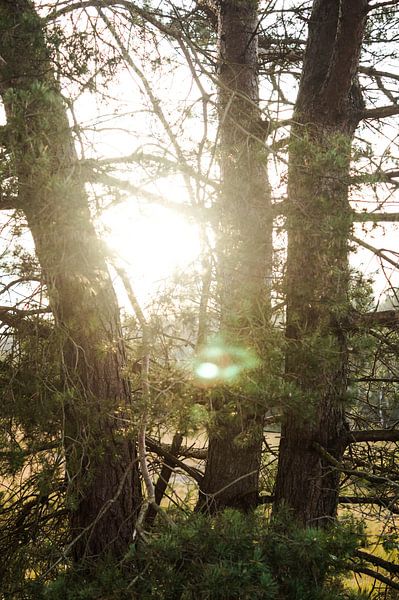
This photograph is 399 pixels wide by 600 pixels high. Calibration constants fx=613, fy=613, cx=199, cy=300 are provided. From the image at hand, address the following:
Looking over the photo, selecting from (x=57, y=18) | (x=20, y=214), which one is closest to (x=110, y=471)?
(x=20, y=214)

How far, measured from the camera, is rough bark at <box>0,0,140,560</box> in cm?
312

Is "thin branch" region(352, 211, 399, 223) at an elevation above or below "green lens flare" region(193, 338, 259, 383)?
above

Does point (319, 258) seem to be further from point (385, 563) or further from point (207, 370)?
point (385, 563)

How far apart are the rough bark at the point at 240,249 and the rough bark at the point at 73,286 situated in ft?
2.46

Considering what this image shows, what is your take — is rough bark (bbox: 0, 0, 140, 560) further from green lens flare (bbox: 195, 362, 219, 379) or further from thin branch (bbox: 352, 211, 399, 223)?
thin branch (bbox: 352, 211, 399, 223)

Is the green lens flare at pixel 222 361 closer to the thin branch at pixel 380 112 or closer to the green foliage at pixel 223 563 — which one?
the green foliage at pixel 223 563

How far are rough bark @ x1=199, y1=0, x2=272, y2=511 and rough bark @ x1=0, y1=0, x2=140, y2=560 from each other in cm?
75

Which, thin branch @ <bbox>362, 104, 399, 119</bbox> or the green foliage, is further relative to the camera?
thin branch @ <bbox>362, 104, 399, 119</bbox>

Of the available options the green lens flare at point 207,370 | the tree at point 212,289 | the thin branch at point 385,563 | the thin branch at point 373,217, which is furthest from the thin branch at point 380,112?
the thin branch at point 385,563

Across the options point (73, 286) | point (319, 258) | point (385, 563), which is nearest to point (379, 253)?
point (319, 258)

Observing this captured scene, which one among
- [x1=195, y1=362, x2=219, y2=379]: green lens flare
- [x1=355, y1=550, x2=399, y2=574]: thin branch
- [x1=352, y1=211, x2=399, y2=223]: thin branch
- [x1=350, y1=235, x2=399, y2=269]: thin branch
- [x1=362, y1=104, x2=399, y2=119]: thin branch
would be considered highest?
[x1=362, y1=104, x2=399, y2=119]: thin branch

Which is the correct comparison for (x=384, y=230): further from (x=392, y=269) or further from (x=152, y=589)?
(x=152, y=589)

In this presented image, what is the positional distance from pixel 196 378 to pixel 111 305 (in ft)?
3.79

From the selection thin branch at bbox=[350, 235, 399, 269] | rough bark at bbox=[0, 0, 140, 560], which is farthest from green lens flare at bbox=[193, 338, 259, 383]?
thin branch at bbox=[350, 235, 399, 269]
